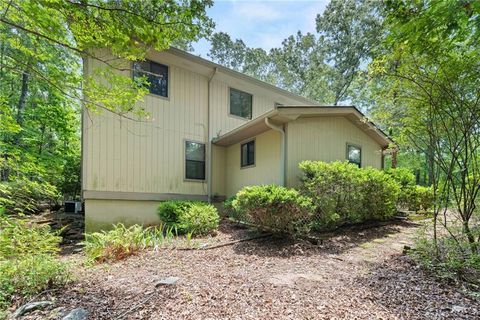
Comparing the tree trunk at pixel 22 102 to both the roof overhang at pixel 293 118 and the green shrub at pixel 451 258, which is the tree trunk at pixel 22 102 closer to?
the roof overhang at pixel 293 118

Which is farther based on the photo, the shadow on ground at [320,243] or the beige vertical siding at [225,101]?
the beige vertical siding at [225,101]

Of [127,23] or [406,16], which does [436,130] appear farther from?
[127,23]

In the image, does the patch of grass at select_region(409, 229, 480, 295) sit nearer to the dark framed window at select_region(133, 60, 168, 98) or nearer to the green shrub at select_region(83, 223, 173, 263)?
the green shrub at select_region(83, 223, 173, 263)

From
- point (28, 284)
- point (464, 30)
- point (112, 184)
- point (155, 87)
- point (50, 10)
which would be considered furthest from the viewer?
point (155, 87)

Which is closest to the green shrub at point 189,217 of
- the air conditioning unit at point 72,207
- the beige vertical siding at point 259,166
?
the beige vertical siding at point 259,166

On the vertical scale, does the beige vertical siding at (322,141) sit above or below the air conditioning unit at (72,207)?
above

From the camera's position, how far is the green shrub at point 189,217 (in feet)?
23.4

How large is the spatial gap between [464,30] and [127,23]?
4.54m

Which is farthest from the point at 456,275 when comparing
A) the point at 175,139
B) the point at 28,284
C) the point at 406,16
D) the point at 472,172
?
the point at 175,139

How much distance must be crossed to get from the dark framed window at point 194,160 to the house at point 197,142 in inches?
1.5

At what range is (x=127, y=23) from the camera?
3961 millimetres

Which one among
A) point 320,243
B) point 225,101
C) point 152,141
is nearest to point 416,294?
point 320,243

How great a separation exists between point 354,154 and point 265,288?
7.93 meters

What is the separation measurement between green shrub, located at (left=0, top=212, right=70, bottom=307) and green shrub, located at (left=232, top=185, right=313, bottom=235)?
3593mm
